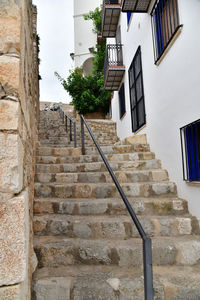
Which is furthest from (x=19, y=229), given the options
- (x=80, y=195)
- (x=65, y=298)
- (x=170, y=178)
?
(x=170, y=178)

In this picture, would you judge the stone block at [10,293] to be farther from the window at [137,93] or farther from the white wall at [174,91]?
the window at [137,93]

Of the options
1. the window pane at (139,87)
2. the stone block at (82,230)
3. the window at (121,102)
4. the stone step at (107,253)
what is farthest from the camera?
the window at (121,102)

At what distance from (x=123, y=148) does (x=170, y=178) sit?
1421 millimetres

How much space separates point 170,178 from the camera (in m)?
3.61

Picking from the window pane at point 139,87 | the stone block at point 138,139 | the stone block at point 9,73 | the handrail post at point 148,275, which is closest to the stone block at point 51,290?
the handrail post at point 148,275

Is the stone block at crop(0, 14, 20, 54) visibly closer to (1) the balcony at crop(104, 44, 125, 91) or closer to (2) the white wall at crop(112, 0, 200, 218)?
(2) the white wall at crop(112, 0, 200, 218)

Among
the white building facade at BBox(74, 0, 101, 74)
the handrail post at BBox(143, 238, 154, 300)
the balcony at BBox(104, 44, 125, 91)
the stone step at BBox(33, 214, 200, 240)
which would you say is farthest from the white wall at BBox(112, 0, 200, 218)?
the white building facade at BBox(74, 0, 101, 74)

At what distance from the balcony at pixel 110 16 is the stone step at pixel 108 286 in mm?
8385

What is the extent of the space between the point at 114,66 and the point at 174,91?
4.30 m

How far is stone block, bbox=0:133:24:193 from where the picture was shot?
1.21m

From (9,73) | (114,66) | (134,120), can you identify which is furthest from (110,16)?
(9,73)

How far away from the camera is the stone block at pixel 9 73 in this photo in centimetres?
126

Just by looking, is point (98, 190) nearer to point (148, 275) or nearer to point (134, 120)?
point (148, 275)

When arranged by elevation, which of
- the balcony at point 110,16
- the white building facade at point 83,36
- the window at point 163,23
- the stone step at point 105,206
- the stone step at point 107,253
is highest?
the white building facade at point 83,36
